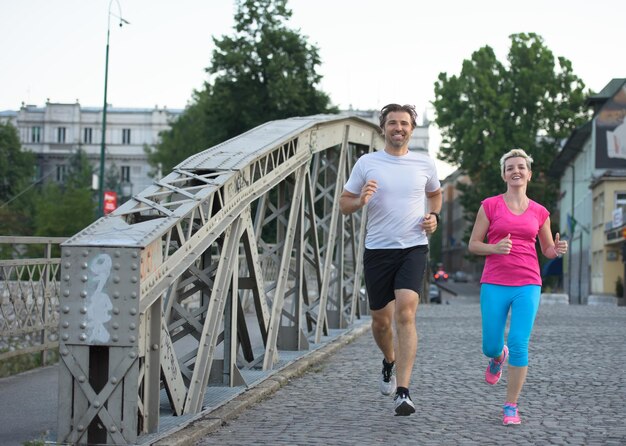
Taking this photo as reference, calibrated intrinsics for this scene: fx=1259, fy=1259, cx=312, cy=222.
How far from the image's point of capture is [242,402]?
860cm

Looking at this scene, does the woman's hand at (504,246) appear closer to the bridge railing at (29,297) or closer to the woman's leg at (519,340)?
the woman's leg at (519,340)

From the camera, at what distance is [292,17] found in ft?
184

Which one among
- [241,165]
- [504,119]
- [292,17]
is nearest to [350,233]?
[241,165]

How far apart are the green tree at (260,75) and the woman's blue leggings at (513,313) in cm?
4460

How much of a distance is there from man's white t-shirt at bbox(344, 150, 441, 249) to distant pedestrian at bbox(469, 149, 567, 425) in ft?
1.50

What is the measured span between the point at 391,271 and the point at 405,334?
1.67 ft

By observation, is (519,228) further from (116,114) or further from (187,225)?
(116,114)

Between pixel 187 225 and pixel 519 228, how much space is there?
2.16 meters

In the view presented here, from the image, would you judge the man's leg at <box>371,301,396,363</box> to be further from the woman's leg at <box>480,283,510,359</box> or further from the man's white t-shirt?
the woman's leg at <box>480,283,510,359</box>

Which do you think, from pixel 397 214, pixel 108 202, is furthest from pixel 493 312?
pixel 108 202

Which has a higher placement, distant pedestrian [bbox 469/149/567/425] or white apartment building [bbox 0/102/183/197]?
white apartment building [bbox 0/102/183/197]

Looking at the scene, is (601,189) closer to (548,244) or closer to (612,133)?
(612,133)

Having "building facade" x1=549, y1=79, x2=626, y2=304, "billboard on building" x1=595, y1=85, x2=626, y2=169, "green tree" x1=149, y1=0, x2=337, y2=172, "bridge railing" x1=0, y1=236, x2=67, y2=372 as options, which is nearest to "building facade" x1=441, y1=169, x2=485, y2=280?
"building facade" x1=549, y1=79, x2=626, y2=304

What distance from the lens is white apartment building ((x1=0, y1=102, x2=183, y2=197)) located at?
130625mm
